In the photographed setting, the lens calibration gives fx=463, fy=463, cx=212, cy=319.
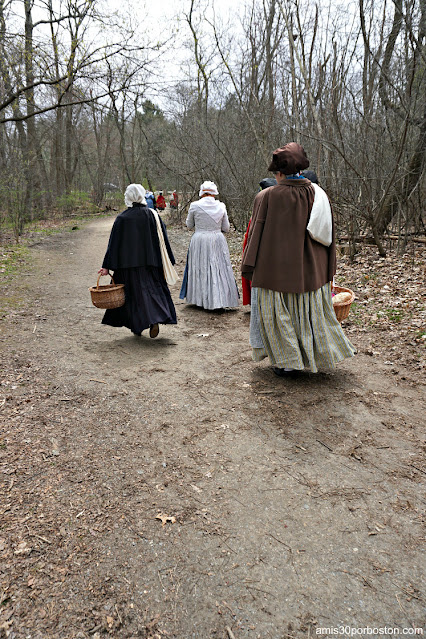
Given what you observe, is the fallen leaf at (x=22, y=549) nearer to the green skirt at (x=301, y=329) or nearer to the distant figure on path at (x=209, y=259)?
the green skirt at (x=301, y=329)

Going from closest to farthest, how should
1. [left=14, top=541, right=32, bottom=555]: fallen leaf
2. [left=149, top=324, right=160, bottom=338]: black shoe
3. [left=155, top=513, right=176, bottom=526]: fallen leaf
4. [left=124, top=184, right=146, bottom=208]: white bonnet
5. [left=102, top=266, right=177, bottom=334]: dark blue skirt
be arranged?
[left=14, top=541, right=32, bottom=555]: fallen leaf
[left=155, top=513, right=176, bottom=526]: fallen leaf
[left=124, top=184, right=146, bottom=208]: white bonnet
[left=102, top=266, right=177, bottom=334]: dark blue skirt
[left=149, top=324, right=160, bottom=338]: black shoe

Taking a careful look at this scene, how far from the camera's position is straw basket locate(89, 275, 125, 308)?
5097 mm

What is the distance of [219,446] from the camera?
324 cm

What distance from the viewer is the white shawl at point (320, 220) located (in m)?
3.91

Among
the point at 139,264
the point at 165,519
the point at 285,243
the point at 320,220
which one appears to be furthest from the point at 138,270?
the point at 165,519

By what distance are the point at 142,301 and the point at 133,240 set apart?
0.72 meters

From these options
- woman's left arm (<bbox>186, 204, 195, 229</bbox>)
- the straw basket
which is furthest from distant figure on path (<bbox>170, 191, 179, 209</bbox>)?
the straw basket

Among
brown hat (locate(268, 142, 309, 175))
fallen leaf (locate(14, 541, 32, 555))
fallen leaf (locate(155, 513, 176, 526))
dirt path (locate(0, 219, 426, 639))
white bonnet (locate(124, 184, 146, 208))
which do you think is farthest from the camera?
white bonnet (locate(124, 184, 146, 208))

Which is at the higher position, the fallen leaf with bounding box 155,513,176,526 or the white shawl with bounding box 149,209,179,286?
the white shawl with bounding box 149,209,179,286

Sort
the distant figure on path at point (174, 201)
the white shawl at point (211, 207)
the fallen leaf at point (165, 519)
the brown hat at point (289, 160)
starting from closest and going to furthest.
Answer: the fallen leaf at point (165, 519) → the brown hat at point (289, 160) → the white shawl at point (211, 207) → the distant figure on path at point (174, 201)

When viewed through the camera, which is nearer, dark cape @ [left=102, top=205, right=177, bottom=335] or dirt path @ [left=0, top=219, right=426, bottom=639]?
dirt path @ [left=0, top=219, right=426, bottom=639]

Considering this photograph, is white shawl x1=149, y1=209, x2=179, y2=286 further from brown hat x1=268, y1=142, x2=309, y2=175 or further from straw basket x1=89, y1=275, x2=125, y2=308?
brown hat x1=268, y1=142, x2=309, y2=175

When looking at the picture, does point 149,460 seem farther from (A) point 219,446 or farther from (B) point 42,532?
(B) point 42,532

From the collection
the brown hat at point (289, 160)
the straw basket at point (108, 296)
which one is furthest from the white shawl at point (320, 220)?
the straw basket at point (108, 296)
